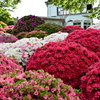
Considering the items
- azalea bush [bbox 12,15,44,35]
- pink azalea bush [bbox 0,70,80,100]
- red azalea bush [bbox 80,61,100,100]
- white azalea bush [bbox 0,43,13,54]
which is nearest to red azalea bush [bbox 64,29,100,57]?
red azalea bush [bbox 80,61,100,100]

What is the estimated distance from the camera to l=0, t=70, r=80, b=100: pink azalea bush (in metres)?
3.40

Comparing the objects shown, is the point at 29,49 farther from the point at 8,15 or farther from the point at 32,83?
the point at 8,15

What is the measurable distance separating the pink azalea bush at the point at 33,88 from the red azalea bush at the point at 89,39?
379cm

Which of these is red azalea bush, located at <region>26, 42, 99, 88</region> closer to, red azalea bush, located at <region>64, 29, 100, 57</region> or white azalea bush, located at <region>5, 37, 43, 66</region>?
red azalea bush, located at <region>64, 29, 100, 57</region>

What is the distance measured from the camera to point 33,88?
3461 mm

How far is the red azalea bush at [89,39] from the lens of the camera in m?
7.59

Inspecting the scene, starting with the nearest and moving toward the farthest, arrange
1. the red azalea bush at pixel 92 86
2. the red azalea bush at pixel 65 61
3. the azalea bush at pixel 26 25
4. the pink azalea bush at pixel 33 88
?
1. the pink azalea bush at pixel 33 88
2. the red azalea bush at pixel 92 86
3. the red azalea bush at pixel 65 61
4. the azalea bush at pixel 26 25

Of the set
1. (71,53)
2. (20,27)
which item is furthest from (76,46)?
(20,27)

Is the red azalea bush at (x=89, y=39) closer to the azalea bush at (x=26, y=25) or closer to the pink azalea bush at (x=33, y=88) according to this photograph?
the pink azalea bush at (x=33, y=88)

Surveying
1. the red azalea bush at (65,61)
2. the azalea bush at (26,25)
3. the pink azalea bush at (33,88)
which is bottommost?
the azalea bush at (26,25)

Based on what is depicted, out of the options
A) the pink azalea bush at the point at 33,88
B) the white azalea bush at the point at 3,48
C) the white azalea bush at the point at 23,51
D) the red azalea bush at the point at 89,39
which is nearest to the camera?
the pink azalea bush at the point at 33,88

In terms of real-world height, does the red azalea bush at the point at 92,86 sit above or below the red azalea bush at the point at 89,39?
below

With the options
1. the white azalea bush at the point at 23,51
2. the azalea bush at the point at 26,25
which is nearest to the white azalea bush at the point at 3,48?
the white azalea bush at the point at 23,51

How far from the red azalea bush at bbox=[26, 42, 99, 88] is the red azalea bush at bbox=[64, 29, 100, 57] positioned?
75 cm
